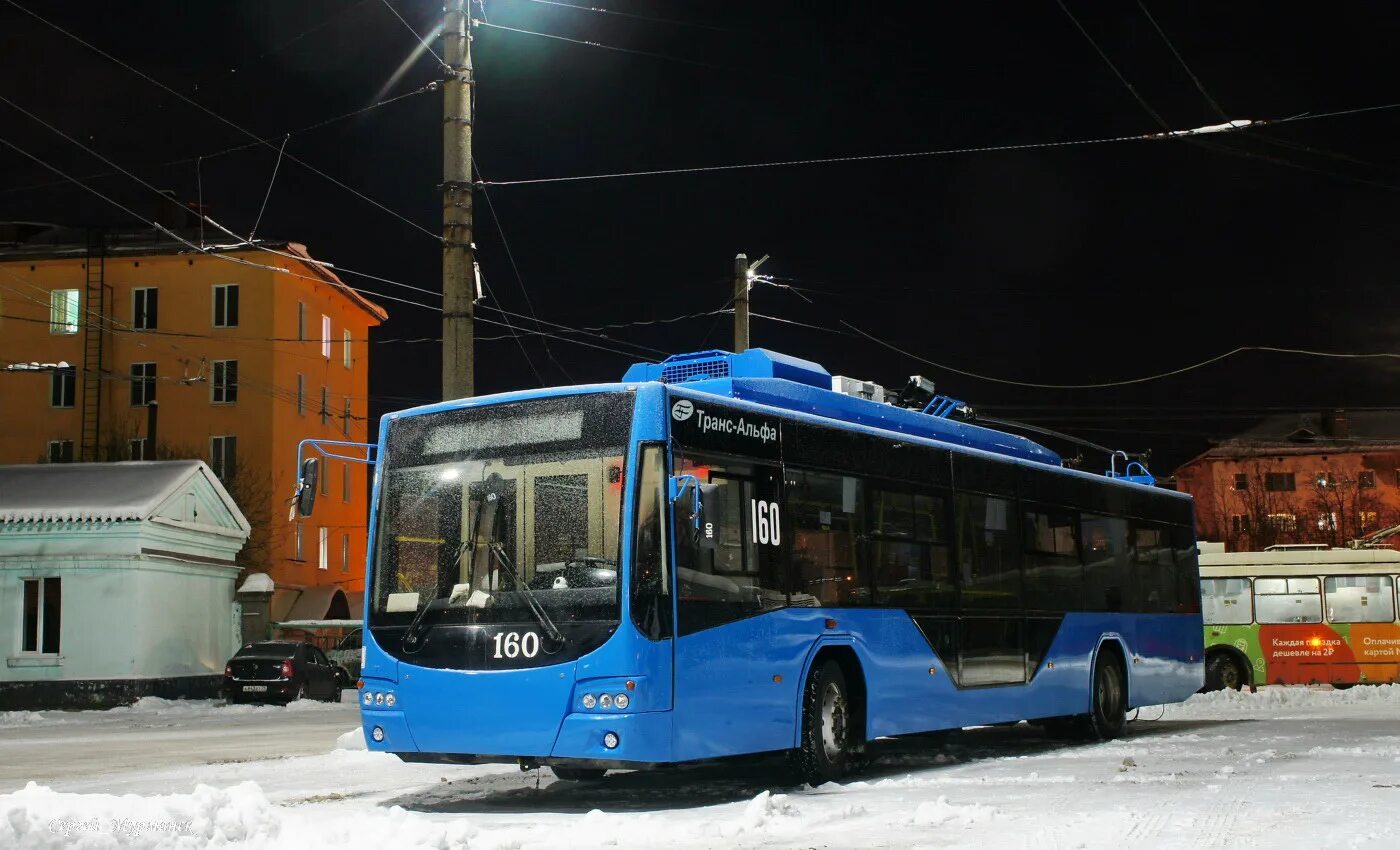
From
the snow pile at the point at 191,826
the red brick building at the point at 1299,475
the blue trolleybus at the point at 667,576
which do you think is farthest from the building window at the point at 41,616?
the red brick building at the point at 1299,475

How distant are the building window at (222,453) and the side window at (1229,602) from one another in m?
37.3

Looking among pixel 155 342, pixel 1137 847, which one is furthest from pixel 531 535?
pixel 155 342

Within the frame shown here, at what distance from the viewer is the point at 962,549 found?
1559cm

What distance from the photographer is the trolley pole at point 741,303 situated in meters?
26.7

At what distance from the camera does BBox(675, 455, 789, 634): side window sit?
11.6 meters

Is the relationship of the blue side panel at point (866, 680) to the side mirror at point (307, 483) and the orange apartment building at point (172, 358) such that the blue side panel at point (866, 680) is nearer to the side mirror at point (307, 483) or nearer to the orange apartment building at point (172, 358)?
the side mirror at point (307, 483)

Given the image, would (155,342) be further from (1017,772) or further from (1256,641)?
(1017,772)

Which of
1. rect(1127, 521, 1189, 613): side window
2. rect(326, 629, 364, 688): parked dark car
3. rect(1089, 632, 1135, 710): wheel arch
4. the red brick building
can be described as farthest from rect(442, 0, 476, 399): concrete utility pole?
the red brick building

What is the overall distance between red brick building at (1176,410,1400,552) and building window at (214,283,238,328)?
5903 cm

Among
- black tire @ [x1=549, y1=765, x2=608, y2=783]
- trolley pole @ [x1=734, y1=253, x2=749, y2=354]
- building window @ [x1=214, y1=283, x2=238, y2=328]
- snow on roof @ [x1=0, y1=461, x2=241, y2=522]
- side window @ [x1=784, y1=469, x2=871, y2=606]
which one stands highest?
building window @ [x1=214, y1=283, x2=238, y2=328]

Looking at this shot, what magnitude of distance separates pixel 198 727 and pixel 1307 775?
18.7 m

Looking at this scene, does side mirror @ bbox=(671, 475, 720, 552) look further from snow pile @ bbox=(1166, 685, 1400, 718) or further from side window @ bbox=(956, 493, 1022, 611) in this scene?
snow pile @ bbox=(1166, 685, 1400, 718)

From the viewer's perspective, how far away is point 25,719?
99.0 feet

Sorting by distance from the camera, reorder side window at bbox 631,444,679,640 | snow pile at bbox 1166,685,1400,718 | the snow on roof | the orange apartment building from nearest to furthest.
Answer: side window at bbox 631,444,679,640, snow pile at bbox 1166,685,1400,718, the snow on roof, the orange apartment building
